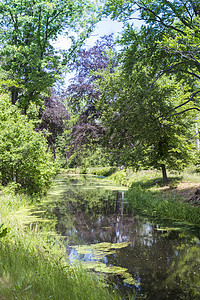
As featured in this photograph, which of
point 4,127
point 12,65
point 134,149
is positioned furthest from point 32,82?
point 134,149

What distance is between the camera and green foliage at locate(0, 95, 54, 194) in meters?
11.3

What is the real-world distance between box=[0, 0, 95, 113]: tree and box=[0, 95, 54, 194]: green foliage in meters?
1.99

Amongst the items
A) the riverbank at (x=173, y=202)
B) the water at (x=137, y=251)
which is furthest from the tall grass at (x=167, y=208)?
the water at (x=137, y=251)

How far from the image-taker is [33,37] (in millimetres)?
14438

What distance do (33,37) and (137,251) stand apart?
12102mm

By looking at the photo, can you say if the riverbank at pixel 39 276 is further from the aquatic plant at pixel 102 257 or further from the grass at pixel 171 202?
the grass at pixel 171 202

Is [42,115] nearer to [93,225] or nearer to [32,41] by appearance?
[32,41]

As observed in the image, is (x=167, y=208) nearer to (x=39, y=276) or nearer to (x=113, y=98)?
(x=113, y=98)

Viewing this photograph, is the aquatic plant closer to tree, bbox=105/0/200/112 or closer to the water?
the water

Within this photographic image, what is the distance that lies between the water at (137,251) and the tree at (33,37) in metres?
7.01

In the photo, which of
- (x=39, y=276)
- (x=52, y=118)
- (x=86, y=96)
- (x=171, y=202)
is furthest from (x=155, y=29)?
(x=86, y=96)

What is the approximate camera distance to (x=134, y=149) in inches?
399

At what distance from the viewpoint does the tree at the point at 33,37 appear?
13438 mm

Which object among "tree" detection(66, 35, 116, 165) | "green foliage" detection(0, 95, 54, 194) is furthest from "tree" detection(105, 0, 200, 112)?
"tree" detection(66, 35, 116, 165)
